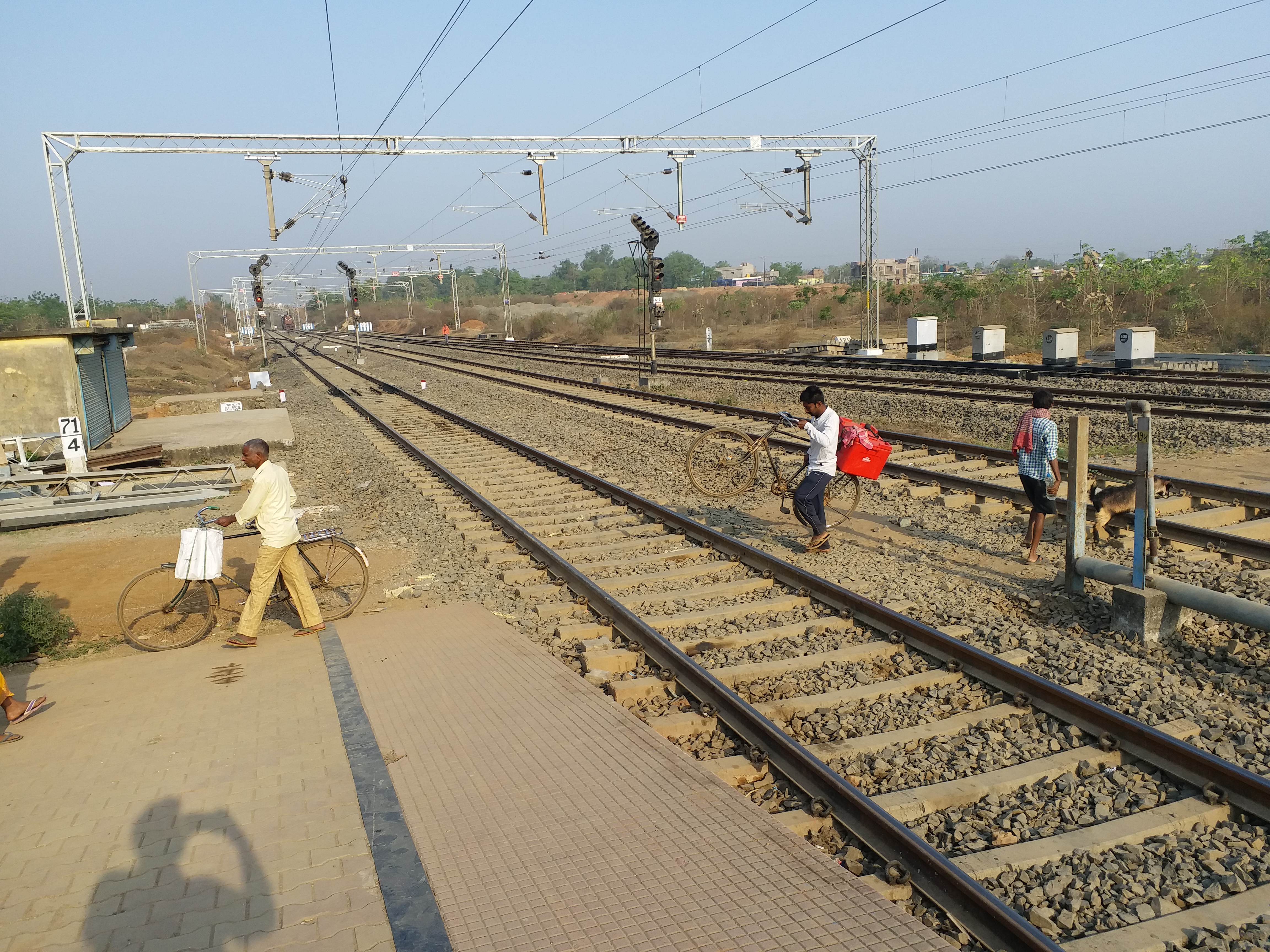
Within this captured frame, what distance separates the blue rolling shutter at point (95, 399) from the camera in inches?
684

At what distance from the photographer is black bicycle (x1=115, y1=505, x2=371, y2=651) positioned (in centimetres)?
757

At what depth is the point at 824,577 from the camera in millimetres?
8203

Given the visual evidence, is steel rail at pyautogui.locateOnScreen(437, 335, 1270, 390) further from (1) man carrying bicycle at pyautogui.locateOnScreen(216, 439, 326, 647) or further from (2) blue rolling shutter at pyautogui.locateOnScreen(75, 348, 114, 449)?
(2) blue rolling shutter at pyautogui.locateOnScreen(75, 348, 114, 449)

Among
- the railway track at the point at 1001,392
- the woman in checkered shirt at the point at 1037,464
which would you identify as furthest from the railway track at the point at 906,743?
the railway track at the point at 1001,392

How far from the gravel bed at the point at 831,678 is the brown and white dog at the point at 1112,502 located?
3240 mm

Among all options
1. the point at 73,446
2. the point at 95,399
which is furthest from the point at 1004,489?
the point at 95,399

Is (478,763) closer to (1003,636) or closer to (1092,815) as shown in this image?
(1092,815)

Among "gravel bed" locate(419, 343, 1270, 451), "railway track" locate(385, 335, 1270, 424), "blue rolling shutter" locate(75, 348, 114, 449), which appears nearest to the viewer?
"gravel bed" locate(419, 343, 1270, 451)

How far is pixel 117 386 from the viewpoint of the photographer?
69.3ft

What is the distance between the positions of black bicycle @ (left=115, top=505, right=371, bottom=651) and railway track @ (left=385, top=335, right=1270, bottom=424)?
13249mm

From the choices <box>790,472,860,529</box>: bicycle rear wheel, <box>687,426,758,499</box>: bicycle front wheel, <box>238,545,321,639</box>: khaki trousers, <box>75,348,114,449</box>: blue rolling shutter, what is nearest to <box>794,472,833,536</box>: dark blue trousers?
<box>790,472,860,529</box>: bicycle rear wheel

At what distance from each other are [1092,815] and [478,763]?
315 cm

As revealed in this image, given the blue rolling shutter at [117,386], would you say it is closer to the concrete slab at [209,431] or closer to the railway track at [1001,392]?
the concrete slab at [209,431]

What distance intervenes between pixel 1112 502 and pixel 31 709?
8805mm
